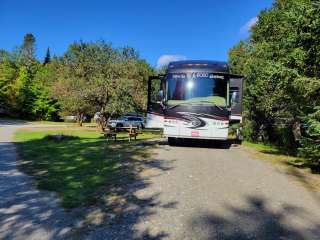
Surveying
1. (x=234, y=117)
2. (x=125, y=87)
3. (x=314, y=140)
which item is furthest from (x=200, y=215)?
(x=125, y=87)

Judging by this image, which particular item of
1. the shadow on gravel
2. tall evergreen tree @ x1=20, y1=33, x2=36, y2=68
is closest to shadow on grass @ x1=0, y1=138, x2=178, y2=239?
the shadow on gravel

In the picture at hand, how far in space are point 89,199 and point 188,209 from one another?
1.98m

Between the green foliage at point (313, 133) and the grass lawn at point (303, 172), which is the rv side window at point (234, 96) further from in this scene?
the green foliage at point (313, 133)

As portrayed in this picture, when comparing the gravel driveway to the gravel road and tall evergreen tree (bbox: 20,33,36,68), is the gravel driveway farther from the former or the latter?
tall evergreen tree (bbox: 20,33,36,68)

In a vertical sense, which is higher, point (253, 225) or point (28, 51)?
point (28, 51)

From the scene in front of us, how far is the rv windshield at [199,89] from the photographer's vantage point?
1522 cm

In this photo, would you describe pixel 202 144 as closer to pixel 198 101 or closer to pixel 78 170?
pixel 198 101

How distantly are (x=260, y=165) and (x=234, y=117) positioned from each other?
565cm

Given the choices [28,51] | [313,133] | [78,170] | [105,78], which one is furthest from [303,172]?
[28,51]

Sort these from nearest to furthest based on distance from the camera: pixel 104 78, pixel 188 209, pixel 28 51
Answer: pixel 188 209 < pixel 104 78 < pixel 28 51

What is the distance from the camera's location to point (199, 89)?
15.2 metres

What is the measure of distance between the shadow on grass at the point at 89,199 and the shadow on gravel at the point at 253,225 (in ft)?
2.35

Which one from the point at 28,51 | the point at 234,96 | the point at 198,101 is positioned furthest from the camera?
the point at 28,51

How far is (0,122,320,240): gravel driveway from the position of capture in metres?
5.13
